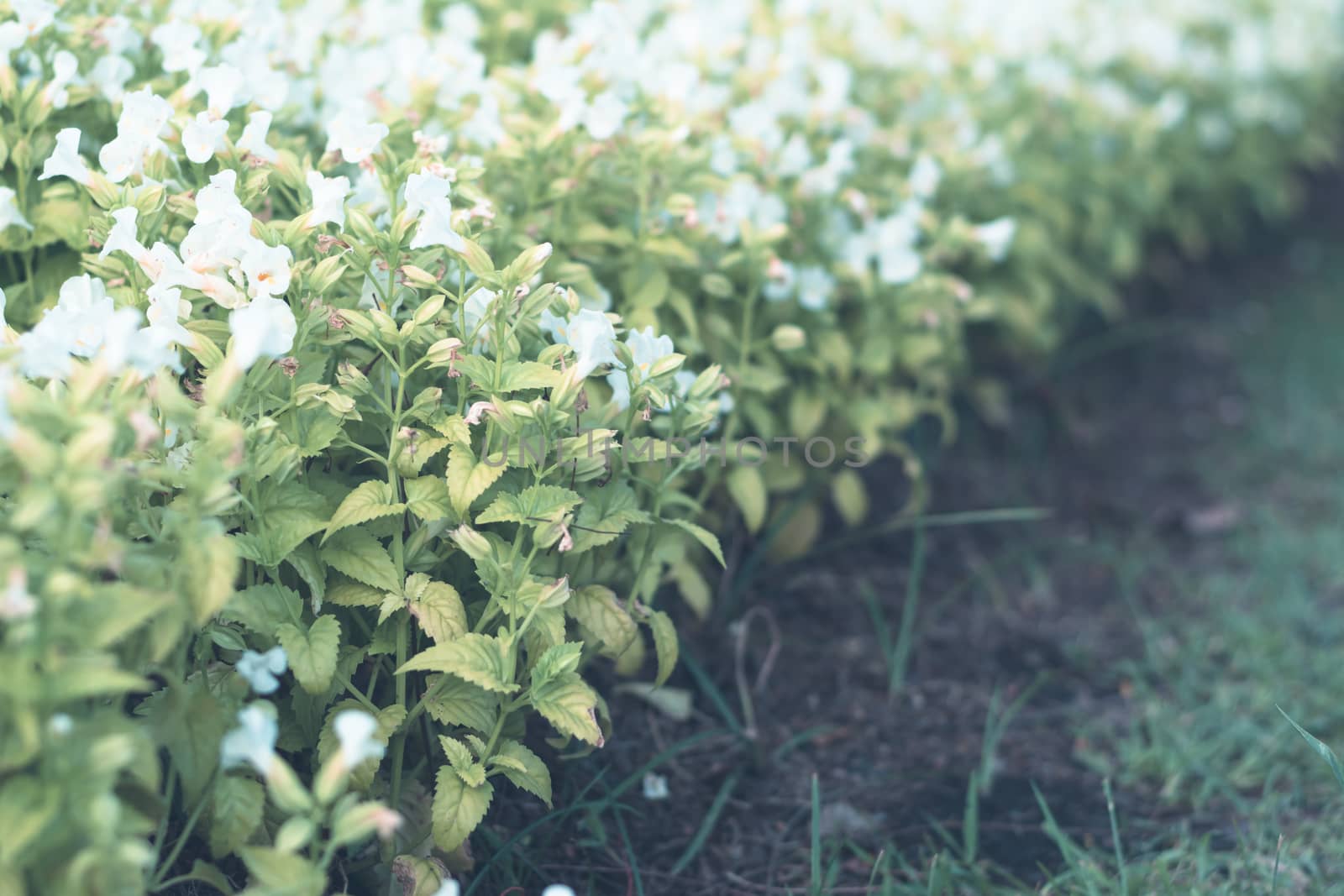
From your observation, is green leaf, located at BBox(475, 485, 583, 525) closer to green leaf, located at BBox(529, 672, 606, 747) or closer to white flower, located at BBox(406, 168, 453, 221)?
green leaf, located at BBox(529, 672, 606, 747)

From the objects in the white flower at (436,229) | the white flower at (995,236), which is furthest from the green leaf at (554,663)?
the white flower at (995,236)

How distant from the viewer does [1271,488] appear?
3.37 metres

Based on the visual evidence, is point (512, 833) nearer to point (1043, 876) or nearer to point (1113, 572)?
point (1043, 876)

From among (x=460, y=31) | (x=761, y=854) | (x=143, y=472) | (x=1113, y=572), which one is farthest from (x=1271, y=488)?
(x=143, y=472)

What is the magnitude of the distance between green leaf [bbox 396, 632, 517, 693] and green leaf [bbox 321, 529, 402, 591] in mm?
121

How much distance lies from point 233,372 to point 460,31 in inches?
60.9

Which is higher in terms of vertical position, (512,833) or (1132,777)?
(512,833)

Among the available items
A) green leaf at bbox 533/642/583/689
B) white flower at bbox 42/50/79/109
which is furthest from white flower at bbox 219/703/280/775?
white flower at bbox 42/50/79/109

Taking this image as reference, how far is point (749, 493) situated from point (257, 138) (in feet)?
3.33

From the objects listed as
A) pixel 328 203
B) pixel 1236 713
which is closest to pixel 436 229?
pixel 328 203

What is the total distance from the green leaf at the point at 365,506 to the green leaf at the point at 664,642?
0.43m

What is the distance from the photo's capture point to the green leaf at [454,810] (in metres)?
1.50

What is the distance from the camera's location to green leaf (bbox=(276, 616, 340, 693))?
1.45m

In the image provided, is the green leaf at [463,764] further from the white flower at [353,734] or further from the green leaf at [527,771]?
the white flower at [353,734]
